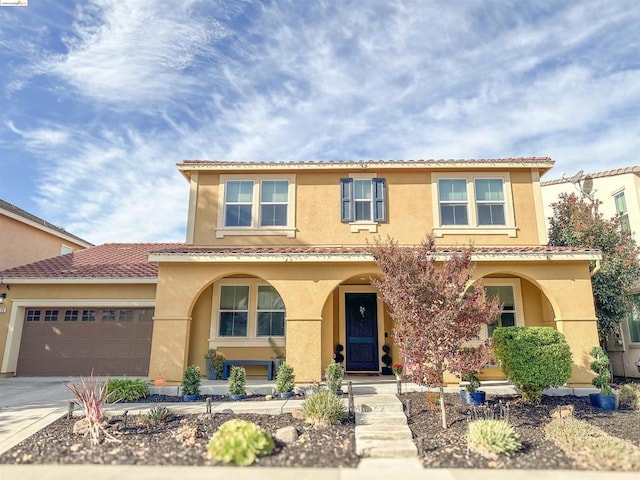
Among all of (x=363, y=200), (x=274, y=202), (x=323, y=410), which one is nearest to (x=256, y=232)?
(x=274, y=202)

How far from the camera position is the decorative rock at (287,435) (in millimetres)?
6691

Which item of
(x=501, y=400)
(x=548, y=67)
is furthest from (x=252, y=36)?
(x=501, y=400)

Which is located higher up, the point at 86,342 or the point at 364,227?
the point at 364,227

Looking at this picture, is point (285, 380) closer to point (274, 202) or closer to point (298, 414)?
point (298, 414)

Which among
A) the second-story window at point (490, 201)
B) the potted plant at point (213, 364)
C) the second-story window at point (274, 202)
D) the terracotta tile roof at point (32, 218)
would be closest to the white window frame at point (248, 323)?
the potted plant at point (213, 364)

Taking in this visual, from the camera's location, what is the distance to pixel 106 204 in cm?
1859

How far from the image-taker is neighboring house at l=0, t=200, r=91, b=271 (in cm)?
1653

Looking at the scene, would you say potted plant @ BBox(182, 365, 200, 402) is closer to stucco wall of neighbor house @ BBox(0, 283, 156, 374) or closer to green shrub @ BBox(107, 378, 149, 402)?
green shrub @ BBox(107, 378, 149, 402)

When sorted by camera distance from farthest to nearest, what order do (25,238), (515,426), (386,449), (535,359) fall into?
(25,238) < (535,359) < (515,426) < (386,449)

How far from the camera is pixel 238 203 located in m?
12.8

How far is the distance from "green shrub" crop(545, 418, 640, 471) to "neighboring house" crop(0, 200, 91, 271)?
1938 centimetres

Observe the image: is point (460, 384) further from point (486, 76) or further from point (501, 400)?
point (486, 76)

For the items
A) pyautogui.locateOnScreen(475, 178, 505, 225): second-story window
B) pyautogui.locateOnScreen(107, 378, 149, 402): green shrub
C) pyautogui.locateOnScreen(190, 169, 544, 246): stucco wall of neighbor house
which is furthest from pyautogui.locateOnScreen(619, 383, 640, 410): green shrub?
pyautogui.locateOnScreen(107, 378, 149, 402): green shrub

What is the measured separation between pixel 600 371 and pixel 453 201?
5824 mm
